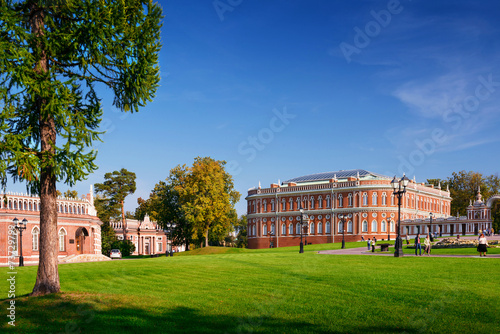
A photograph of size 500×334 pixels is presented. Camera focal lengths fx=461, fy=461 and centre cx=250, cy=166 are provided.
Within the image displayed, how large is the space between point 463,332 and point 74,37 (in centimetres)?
1228

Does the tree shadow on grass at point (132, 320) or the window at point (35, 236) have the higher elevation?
the tree shadow on grass at point (132, 320)

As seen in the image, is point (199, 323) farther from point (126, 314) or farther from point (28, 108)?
point (28, 108)

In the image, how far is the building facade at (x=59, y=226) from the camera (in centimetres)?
4841

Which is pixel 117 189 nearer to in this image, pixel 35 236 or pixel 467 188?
pixel 35 236

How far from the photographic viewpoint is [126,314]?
35.2 ft

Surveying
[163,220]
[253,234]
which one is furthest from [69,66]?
[253,234]

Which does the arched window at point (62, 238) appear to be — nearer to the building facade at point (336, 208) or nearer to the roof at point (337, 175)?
the building facade at point (336, 208)

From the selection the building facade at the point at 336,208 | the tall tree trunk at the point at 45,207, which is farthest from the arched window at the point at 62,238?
the tall tree trunk at the point at 45,207

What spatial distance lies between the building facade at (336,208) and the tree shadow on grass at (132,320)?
71255 mm

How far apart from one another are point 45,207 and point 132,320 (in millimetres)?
5217

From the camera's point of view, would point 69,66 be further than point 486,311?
Yes

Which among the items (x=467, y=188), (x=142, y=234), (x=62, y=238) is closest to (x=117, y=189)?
(x=142, y=234)

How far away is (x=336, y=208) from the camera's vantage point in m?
90.3

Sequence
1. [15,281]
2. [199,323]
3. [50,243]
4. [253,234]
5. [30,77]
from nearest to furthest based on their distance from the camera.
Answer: [199,323] → [30,77] → [50,243] → [15,281] → [253,234]
